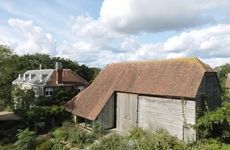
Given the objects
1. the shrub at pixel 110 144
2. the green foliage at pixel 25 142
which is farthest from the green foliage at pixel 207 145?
the green foliage at pixel 25 142

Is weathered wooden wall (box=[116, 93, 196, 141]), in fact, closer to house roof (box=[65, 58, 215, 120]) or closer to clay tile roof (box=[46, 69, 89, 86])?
house roof (box=[65, 58, 215, 120])

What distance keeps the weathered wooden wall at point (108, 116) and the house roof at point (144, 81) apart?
613 millimetres

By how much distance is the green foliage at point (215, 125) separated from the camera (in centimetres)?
2545

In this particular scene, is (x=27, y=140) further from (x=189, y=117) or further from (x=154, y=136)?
(x=189, y=117)

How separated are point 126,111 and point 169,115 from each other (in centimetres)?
724

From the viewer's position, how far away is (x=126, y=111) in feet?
114

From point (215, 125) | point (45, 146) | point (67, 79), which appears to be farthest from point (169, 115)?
point (67, 79)

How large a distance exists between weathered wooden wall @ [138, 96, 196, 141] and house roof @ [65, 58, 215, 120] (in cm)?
88

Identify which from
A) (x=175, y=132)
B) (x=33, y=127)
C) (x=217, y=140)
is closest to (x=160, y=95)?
(x=175, y=132)

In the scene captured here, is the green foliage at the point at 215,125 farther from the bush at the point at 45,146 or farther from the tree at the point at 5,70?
the tree at the point at 5,70

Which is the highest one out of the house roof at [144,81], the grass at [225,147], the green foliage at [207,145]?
the house roof at [144,81]

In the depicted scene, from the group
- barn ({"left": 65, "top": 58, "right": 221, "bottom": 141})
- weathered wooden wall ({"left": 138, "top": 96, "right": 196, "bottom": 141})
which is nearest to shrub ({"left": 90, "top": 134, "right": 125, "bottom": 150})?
weathered wooden wall ({"left": 138, "top": 96, "right": 196, "bottom": 141})

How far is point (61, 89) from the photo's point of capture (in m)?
46.9

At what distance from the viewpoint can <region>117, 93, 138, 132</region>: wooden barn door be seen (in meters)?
33.4
